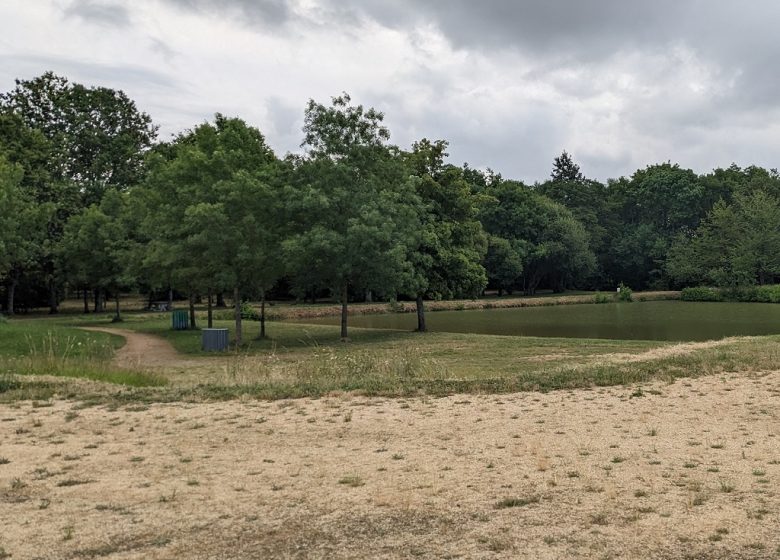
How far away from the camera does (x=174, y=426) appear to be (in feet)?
30.3

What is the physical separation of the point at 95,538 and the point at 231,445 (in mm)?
3024

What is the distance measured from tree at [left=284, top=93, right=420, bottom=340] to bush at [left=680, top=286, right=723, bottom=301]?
46627 mm

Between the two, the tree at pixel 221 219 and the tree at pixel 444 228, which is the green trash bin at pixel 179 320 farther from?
the tree at pixel 444 228

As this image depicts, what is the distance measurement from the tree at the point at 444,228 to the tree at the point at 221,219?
24.4 ft

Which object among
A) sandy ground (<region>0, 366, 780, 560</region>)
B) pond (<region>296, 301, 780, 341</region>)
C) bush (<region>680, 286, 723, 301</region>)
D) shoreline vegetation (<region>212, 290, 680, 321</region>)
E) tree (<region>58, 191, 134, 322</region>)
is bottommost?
pond (<region>296, 301, 780, 341</region>)

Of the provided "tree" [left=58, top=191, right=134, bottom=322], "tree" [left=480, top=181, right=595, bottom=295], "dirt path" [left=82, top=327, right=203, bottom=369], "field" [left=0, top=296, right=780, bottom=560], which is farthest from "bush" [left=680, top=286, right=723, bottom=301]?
"field" [left=0, top=296, right=780, bottom=560]

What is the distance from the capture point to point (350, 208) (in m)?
26.0

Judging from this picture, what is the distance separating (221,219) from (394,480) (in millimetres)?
17951

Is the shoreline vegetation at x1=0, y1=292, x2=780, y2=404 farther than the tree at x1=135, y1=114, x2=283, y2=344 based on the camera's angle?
No

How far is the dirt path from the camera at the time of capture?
18.4 metres

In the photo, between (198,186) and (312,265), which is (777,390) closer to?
(312,265)

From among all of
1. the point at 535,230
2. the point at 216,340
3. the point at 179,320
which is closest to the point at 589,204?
the point at 535,230

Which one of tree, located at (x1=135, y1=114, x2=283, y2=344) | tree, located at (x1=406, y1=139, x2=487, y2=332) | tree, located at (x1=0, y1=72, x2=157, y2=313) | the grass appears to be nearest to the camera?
the grass

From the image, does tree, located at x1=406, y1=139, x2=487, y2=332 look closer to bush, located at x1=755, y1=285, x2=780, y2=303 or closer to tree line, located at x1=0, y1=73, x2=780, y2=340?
tree line, located at x1=0, y1=73, x2=780, y2=340
